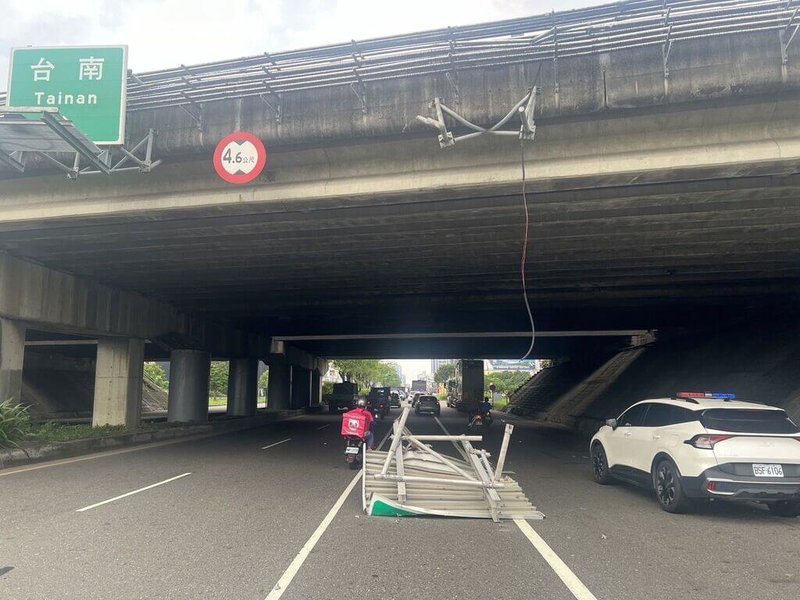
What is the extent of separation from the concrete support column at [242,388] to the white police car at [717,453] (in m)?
27.9

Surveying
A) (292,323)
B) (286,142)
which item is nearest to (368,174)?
(286,142)

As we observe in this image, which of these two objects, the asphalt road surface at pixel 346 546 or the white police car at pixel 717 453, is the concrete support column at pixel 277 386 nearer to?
the asphalt road surface at pixel 346 546

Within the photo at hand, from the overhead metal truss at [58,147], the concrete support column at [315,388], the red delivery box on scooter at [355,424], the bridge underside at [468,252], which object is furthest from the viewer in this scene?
the concrete support column at [315,388]

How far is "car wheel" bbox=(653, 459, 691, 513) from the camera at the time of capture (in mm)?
8422

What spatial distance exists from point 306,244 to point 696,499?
10.3 m

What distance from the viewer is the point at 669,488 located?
877cm

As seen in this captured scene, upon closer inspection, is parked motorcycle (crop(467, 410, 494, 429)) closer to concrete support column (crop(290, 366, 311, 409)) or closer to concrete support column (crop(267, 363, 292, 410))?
concrete support column (crop(267, 363, 292, 410))

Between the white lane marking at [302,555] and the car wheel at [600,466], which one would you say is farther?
the car wheel at [600,466]

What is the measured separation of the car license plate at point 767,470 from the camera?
7910mm

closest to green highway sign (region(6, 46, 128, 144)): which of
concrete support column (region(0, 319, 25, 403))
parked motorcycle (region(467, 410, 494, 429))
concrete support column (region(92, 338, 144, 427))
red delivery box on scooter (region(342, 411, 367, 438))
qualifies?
concrete support column (region(0, 319, 25, 403))

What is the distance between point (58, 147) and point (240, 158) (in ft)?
11.1

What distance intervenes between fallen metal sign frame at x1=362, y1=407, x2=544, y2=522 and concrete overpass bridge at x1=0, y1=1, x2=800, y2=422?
4991 millimetres

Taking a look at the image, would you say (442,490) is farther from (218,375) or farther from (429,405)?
(218,375)

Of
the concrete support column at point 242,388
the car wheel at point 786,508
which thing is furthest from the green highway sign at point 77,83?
the concrete support column at point 242,388
